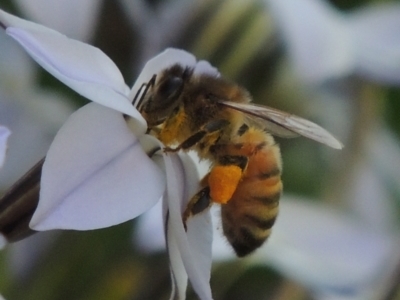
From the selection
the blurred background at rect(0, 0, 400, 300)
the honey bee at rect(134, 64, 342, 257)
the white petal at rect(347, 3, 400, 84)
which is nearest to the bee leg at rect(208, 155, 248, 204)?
the honey bee at rect(134, 64, 342, 257)

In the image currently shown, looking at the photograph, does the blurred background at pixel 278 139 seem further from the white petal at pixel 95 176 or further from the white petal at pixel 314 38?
the white petal at pixel 95 176

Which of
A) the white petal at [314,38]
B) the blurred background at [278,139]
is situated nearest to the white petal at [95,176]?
the blurred background at [278,139]

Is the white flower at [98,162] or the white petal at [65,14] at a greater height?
the white flower at [98,162]

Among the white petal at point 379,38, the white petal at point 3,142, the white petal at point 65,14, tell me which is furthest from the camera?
the white petal at point 379,38

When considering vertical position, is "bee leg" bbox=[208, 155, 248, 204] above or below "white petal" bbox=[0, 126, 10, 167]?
below

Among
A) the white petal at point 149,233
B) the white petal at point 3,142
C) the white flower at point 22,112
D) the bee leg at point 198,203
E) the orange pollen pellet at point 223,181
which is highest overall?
the white petal at point 3,142

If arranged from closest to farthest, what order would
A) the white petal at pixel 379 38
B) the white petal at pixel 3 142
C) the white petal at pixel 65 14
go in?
the white petal at pixel 3 142 < the white petal at pixel 65 14 < the white petal at pixel 379 38

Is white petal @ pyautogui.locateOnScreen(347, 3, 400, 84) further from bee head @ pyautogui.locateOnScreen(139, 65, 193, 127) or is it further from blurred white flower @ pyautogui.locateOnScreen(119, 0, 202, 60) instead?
bee head @ pyautogui.locateOnScreen(139, 65, 193, 127)
